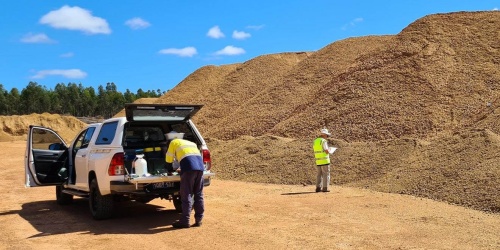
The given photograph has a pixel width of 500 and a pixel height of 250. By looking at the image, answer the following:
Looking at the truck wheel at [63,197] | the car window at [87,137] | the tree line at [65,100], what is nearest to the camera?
the car window at [87,137]

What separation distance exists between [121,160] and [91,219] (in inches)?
69.4

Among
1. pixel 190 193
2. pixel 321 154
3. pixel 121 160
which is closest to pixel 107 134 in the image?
pixel 121 160

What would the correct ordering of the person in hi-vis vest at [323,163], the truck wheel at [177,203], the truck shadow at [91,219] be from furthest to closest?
the person in hi-vis vest at [323,163] < the truck wheel at [177,203] < the truck shadow at [91,219]

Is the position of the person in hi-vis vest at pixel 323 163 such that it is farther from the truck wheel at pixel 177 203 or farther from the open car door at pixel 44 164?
the open car door at pixel 44 164

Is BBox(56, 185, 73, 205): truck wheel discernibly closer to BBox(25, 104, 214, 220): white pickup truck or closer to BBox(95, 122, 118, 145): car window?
BBox(25, 104, 214, 220): white pickup truck

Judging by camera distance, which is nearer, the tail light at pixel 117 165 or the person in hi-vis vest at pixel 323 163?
the tail light at pixel 117 165

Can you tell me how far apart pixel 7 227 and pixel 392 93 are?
53.2ft

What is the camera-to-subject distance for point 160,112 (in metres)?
9.19

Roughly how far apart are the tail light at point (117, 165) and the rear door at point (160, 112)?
2.74 feet

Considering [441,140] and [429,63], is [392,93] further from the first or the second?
[441,140]

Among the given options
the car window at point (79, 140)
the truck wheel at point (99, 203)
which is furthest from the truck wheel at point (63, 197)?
the truck wheel at point (99, 203)

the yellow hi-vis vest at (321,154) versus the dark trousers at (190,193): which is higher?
the yellow hi-vis vest at (321,154)

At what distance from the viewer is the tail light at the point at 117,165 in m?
8.34

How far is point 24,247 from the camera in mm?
7109
